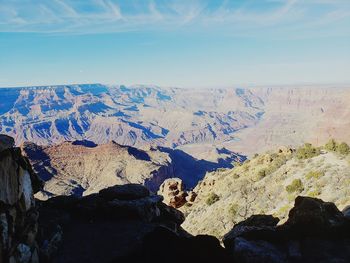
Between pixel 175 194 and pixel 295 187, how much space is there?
30163 millimetres

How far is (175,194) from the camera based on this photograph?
213 ft

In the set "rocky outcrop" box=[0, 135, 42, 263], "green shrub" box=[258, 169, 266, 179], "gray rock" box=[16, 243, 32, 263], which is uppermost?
"rocky outcrop" box=[0, 135, 42, 263]

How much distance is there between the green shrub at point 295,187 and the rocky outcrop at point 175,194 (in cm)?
2671

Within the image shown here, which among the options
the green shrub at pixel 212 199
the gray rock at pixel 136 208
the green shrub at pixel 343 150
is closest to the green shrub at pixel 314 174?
the green shrub at pixel 343 150

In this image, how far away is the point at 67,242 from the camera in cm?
1711

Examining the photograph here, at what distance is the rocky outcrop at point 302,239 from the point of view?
14.0m

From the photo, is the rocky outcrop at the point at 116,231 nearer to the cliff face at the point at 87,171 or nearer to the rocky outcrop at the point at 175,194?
the rocky outcrop at the point at 175,194

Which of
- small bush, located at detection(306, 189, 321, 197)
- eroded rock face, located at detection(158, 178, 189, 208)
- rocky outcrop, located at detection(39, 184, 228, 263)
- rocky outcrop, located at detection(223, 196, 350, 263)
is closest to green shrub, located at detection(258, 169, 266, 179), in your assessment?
eroded rock face, located at detection(158, 178, 189, 208)

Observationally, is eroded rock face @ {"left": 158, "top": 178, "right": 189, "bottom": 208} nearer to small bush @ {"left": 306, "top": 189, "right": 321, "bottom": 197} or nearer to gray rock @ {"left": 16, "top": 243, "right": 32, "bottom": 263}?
small bush @ {"left": 306, "top": 189, "right": 321, "bottom": 197}

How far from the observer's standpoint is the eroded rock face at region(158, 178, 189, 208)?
63562mm

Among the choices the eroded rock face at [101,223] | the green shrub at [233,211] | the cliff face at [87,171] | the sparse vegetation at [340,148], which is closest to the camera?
the eroded rock face at [101,223]

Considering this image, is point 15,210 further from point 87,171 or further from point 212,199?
point 87,171

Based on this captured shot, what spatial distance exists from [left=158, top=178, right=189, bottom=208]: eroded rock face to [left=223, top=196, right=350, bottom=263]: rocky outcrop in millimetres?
47484

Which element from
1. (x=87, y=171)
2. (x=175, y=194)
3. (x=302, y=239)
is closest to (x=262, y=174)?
(x=175, y=194)
